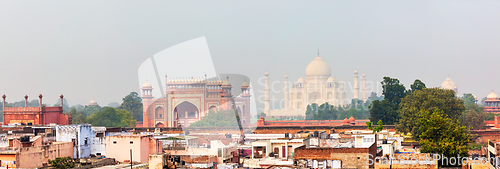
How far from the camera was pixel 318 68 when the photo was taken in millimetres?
107875

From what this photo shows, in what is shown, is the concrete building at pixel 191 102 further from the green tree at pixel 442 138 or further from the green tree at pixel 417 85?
the green tree at pixel 442 138

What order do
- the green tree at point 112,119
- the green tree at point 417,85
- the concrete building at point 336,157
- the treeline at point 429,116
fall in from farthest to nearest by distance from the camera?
the green tree at point 112,119, the green tree at point 417,85, the treeline at point 429,116, the concrete building at point 336,157

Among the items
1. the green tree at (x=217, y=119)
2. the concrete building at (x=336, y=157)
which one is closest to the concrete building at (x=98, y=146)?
the concrete building at (x=336, y=157)

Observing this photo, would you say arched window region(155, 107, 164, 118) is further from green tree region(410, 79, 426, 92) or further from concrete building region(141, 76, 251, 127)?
green tree region(410, 79, 426, 92)

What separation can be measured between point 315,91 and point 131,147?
85061mm

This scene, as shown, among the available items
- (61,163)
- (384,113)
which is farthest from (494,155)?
(384,113)

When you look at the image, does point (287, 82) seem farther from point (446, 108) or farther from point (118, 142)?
point (118, 142)

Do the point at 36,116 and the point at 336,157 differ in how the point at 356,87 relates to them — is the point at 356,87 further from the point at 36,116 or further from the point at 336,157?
the point at 336,157

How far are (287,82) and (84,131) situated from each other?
298 feet

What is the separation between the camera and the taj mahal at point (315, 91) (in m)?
105

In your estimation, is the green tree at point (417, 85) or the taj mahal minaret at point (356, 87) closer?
the green tree at point (417, 85)

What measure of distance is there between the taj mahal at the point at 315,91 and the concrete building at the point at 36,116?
6817 cm

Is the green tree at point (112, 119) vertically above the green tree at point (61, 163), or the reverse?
the green tree at point (112, 119)

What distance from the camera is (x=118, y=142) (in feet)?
77.8
